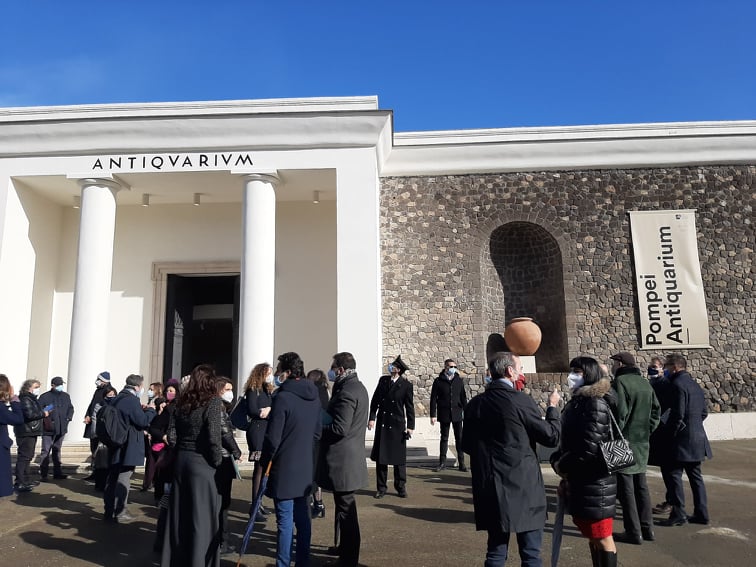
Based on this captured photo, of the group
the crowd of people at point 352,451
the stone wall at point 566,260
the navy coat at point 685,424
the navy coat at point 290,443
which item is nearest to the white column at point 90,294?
the crowd of people at point 352,451

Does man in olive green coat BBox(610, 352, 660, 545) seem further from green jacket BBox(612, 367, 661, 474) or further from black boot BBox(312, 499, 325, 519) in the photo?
black boot BBox(312, 499, 325, 519)

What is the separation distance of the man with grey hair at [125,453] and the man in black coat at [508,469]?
11.8ft

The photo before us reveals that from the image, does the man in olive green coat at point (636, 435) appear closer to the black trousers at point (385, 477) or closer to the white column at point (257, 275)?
the black trousers at point (385, 477)

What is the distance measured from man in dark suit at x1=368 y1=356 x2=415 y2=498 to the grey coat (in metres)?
2.14

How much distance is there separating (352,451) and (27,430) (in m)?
4.68

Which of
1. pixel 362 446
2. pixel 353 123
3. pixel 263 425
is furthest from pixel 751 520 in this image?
pixel 353 123

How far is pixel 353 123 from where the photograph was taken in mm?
10922

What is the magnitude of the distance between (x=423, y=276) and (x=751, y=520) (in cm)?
769

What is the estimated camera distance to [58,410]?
25.6 feet

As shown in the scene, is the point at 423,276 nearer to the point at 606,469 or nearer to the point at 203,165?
the point at 203,165

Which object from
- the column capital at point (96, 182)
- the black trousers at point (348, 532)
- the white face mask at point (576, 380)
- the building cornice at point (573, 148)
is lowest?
the black trousers at point (348, 532)

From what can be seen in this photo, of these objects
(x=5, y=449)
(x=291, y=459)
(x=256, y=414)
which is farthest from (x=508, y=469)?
(x=5, y=449)

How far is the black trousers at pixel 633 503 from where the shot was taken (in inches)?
189

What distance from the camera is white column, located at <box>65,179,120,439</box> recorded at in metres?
10.2
